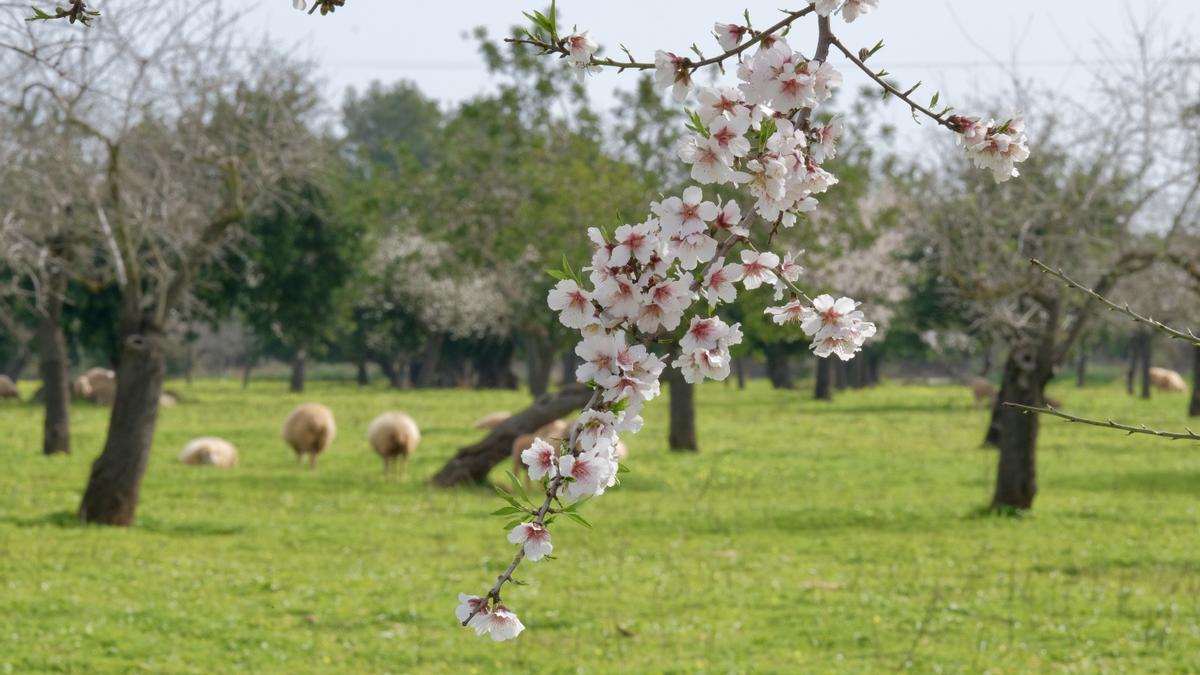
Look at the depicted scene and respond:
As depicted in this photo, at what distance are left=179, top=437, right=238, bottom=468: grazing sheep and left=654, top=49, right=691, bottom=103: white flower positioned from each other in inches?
954

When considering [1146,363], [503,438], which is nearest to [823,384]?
[1146,363]

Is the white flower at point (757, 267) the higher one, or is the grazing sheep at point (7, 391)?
the white flower at point (757, 267)

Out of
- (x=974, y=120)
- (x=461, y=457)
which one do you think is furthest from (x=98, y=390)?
(x=974, y=120)

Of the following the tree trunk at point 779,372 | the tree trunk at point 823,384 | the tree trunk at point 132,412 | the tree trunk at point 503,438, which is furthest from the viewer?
the tree trunk at point 779,372

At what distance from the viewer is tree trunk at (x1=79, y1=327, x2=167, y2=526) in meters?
16.6

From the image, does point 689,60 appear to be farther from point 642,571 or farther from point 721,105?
point 642,571

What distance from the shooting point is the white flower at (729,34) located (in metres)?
3.34

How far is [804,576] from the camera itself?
1511cm

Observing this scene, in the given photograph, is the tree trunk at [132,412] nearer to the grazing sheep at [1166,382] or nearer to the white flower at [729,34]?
the white flower at [729,34]

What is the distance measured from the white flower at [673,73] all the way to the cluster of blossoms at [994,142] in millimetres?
704

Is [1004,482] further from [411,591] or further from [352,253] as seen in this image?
[352,253]

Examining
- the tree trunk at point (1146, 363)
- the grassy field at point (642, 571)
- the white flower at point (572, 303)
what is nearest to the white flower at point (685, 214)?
the white flower at point (572, 303)

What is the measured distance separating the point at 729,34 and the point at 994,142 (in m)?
0.70

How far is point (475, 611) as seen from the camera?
10.3 ft
